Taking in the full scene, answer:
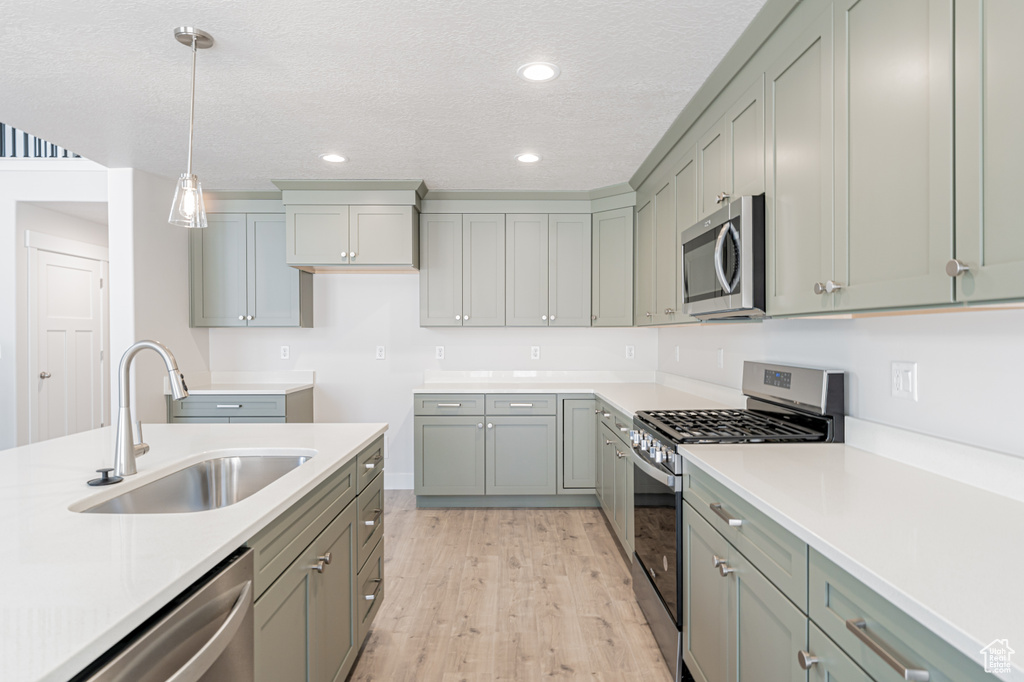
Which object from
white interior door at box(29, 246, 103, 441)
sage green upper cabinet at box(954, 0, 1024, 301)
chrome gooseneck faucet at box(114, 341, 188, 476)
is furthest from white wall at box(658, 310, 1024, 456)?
white interior door at box(29, 246, 103, 441)

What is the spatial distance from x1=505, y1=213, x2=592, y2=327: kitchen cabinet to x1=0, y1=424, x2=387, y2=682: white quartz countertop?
2515mm

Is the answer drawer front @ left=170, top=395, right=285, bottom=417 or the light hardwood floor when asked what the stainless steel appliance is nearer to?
the light hardwood floor

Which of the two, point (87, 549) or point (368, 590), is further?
point (368, 590)

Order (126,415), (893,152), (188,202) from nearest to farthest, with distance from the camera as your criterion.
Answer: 1. (893,152)
2. (126,415)
3. (188,202)

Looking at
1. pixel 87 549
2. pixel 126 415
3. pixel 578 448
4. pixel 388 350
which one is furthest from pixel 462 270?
pixel 87 549

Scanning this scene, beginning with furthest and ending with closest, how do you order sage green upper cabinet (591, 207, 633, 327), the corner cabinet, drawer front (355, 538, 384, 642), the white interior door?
the white interior door
sage green upper cabinet (591, 207, 633, 327)
drawer front (355, 538, 384, 642)
the corner cabinet

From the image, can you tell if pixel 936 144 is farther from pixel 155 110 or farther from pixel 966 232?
pixel 155 110

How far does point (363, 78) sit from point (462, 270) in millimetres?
1991

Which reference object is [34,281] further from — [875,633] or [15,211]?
[875,633]

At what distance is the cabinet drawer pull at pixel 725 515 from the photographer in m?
1.42

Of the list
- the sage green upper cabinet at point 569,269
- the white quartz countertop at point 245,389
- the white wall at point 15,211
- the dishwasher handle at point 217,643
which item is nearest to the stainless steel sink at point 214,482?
the dishwasher handle at point 217,643

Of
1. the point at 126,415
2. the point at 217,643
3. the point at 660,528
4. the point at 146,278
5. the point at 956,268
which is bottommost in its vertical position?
the point at 660,528

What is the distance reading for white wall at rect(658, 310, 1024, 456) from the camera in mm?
1293

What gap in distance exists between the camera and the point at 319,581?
158 centimetres
